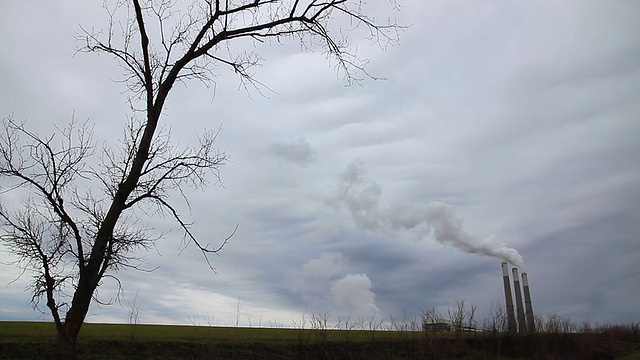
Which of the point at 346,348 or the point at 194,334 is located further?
the point at 346,348

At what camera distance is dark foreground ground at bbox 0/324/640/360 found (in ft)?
53.2

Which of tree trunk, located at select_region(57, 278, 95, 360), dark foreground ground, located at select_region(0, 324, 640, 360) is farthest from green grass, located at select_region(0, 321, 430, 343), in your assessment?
tree trunk, located at select_region(57, 278, 95, 360)

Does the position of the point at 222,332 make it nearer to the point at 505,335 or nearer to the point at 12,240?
the point at 12,240

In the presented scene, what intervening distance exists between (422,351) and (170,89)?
2156 centimetres

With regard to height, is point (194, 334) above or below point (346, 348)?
above

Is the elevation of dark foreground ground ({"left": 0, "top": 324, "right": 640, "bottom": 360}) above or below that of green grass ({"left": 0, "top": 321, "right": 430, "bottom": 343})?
below

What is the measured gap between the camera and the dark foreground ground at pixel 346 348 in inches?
639

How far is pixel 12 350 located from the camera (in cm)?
1461

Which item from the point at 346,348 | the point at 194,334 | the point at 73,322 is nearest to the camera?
the point at 73,322

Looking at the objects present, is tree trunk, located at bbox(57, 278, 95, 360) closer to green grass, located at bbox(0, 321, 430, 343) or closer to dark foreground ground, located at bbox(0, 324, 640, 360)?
dark foreground ground, located at bbox(0, 324, 640, 360)

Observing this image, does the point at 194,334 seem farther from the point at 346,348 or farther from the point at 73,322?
the point at 73,322

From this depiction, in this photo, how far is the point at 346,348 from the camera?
76.5ft

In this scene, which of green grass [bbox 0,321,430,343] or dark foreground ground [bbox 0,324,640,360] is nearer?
dark foreground ground [bbox 0,324,640,360]

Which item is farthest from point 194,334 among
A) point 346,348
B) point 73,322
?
point 73,322
